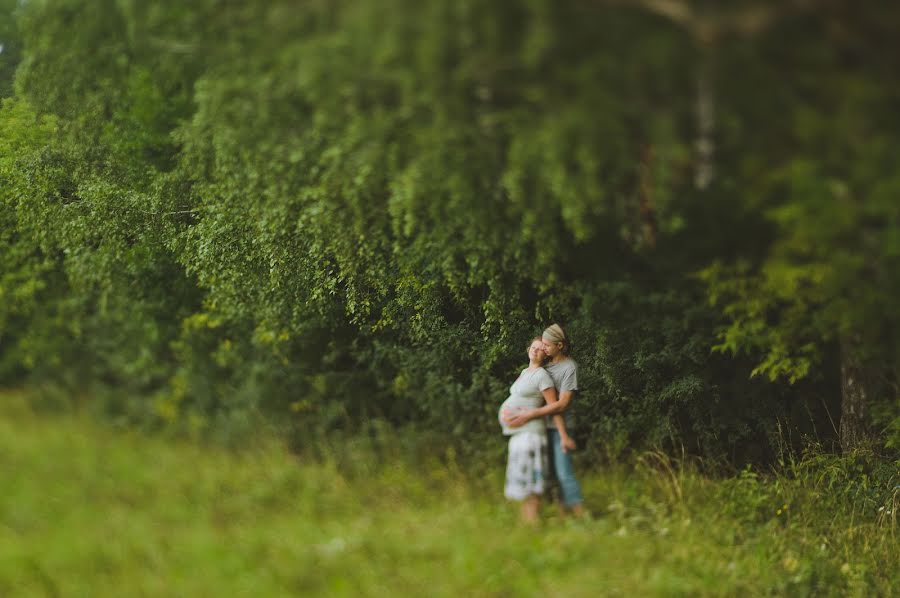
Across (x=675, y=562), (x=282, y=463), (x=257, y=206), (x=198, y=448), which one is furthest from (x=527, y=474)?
(x=257, y=206)

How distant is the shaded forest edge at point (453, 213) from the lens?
4.91 meters

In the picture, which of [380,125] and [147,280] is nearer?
[380,125]

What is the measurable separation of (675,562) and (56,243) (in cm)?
784

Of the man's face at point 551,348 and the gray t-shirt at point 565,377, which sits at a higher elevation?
the man's face at point 551,348

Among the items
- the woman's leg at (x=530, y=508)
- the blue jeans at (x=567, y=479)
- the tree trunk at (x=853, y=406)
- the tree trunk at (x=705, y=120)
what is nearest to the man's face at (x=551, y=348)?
the blue jeans at (x=567, y=479)

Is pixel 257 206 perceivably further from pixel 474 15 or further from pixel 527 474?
pixel 474 15

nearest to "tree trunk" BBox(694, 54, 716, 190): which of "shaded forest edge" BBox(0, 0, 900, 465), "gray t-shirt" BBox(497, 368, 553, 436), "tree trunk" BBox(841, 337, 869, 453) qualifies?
"shaded forest edge" BBox(0, 0, 900, 465)

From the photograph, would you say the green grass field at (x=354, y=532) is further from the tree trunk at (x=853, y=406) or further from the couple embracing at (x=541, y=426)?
the tree trunk at (x=853, y=406)

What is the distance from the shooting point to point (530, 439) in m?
7.52

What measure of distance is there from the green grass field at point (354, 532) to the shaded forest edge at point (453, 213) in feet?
1.80

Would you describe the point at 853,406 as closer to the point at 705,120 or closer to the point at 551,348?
the point at 551,348

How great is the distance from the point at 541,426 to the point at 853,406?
5.26 metres

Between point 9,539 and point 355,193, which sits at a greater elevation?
point 355,193

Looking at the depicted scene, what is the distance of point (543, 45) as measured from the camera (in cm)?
479
